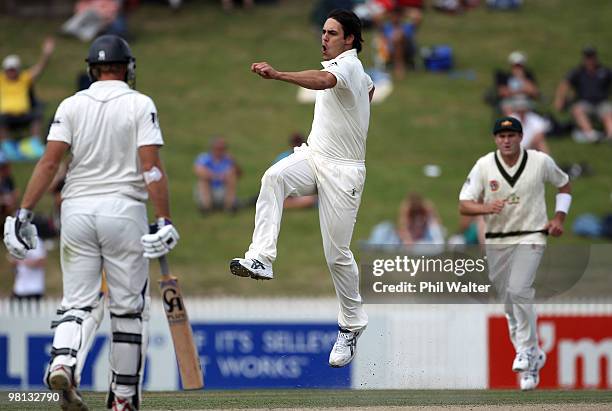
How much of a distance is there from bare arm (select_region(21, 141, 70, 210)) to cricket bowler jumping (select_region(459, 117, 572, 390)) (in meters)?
4.09

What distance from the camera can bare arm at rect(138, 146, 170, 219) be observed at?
7723 millimetres

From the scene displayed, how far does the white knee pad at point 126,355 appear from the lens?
786cm

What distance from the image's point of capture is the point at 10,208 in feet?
57.7

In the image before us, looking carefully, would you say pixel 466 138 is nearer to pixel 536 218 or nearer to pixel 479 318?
pixel 479 318

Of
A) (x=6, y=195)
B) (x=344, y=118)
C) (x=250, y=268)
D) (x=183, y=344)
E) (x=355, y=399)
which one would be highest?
Result: (x=6, y=195)

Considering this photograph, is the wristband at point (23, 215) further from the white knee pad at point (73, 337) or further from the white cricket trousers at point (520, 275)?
the white cricket trousers at point (520, 275)

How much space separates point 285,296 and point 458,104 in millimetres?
8313

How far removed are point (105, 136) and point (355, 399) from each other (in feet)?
10.7

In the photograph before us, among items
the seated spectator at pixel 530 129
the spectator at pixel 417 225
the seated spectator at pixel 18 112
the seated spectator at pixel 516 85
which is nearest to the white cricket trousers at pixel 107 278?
the spectator at pixel 417 225

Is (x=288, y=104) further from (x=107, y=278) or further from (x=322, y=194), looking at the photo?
(x=107, y=278)

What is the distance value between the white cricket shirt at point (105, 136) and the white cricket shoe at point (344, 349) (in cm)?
232

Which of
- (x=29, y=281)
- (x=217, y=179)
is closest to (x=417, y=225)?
(x=217, y=179)

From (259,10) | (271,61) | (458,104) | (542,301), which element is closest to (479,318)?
(542,301)

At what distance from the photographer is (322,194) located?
29.2ft
